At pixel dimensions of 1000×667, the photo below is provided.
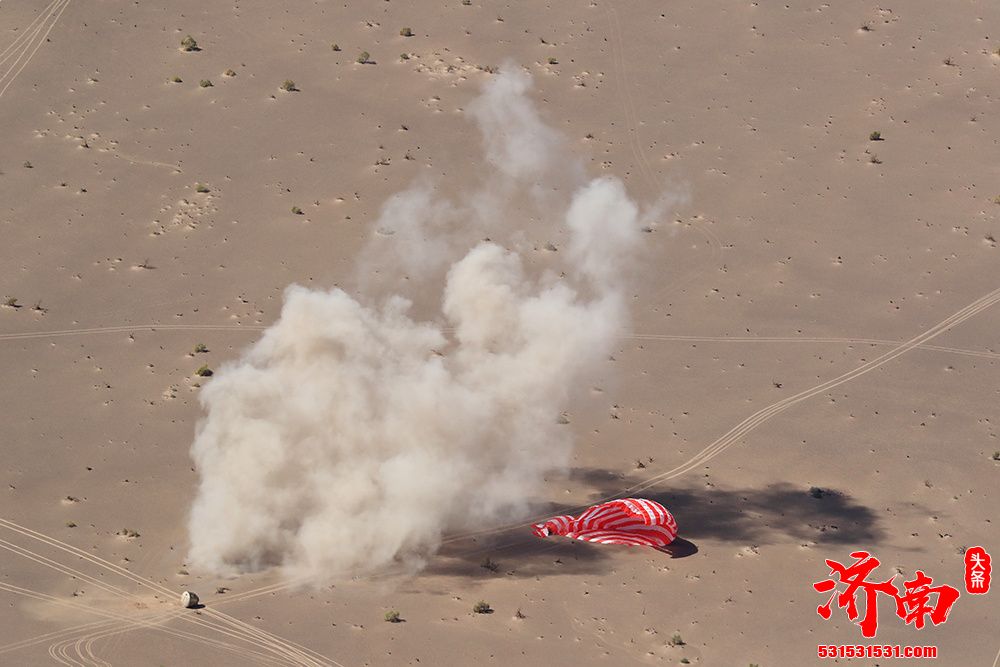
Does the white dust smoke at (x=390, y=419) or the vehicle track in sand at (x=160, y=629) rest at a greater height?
the white dust smoke at (x=390, y=419)

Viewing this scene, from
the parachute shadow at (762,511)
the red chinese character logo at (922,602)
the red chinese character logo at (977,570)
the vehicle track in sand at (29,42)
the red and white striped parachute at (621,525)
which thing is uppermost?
the vehicle track in sand at (29,42)

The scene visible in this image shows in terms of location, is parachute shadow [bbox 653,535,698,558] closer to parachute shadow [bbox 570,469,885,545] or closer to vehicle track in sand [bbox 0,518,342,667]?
parachute shadow [bbox 570,469,885,545]

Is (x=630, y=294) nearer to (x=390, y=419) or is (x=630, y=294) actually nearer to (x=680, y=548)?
(x=680, y=548)

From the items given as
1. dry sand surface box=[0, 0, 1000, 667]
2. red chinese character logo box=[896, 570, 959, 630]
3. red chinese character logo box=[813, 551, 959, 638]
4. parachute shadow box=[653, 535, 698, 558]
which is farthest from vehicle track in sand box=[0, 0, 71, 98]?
red chinese character logo box=[896, 570, 959, 630]

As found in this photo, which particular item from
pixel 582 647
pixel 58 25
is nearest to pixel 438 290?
pixel 582 647

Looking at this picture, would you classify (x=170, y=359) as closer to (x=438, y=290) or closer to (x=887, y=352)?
(x=438, y=290)

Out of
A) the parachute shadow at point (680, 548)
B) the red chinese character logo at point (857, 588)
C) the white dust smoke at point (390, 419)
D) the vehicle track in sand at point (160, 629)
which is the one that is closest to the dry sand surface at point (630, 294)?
the vehicle track in sand at point (160, 629)

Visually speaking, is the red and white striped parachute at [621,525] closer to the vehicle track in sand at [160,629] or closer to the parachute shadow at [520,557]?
the parachute shadow at [520,557]
